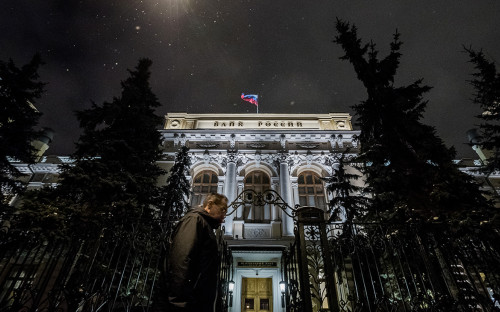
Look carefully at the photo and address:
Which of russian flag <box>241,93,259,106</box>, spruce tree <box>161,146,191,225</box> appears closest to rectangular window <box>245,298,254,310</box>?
spruce tree <box>161,146,191,225</box>

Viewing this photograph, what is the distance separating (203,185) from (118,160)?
7366 millimetres

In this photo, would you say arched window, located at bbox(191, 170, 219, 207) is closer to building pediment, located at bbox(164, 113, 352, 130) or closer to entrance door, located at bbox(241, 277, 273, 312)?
building pediment, located at bbox(164, 113, 352, 130)

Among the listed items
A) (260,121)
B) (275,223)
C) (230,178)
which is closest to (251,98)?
(260,121)

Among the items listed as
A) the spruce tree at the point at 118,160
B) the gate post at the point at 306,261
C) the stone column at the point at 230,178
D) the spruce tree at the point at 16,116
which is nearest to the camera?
the gate post at the point at 306,261

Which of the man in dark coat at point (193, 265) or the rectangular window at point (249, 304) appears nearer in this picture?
the man in dark coat at point (193, 265)

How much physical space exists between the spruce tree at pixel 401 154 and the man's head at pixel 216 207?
6.14m

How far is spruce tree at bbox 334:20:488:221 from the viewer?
828 cm

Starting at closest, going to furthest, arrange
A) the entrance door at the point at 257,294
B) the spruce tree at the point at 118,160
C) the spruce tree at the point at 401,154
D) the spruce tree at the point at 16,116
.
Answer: the spruce tree at the point at 401,154, the spruce tree at the point at 118,160, the spruce tree at the point at 16,116, the entrance door at the point at 257,294

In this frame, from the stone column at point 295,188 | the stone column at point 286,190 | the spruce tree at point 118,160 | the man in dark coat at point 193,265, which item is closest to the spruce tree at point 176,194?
the spruce tree at point 118,160

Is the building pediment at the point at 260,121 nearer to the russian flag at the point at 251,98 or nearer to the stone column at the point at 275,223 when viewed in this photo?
the russian flag at the point at 251,98

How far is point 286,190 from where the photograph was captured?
1634cm

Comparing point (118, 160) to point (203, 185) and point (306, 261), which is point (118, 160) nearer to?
point (203, 185)

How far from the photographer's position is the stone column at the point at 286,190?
14570 millimetres

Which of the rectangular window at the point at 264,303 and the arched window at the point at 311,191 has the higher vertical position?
the arched window at the point at 311,191
